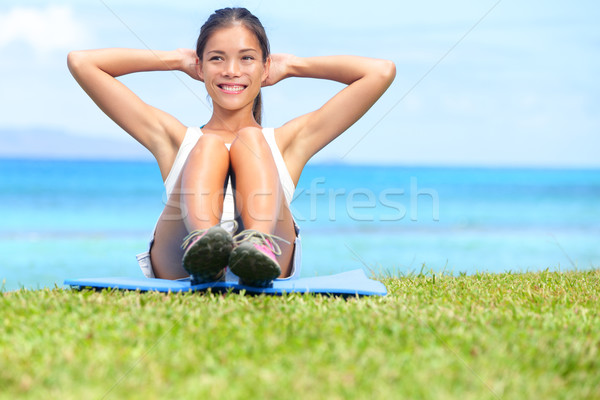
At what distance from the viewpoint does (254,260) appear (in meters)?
2.55

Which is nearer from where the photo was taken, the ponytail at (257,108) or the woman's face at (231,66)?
the woman's face at (231,66)

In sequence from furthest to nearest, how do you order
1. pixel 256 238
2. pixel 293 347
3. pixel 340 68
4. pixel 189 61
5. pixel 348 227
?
pixel 348 227 < pixel 189 61 < pixel 340 68 < pixel 256 238 < pixel 293 347

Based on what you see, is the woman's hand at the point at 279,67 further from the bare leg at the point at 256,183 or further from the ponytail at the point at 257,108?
the bare leg at the point at 256,183

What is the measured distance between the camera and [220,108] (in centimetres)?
354

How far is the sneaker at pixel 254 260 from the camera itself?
2.54m

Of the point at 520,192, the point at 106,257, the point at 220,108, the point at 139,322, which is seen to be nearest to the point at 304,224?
the point at 106,257

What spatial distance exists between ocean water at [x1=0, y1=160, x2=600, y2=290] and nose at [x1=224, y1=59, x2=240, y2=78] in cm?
151

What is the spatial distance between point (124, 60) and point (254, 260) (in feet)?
5.54

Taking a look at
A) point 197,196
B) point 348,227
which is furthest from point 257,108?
point 348,227

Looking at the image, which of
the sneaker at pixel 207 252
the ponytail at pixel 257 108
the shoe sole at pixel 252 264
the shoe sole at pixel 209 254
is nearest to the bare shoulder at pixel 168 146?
the ponytail at pixel 257 108

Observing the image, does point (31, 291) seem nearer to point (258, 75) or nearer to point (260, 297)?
point (260, 297)

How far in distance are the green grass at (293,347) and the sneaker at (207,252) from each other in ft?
0.38

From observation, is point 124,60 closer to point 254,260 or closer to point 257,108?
point 257,108

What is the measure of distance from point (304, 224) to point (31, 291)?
1372 cm
